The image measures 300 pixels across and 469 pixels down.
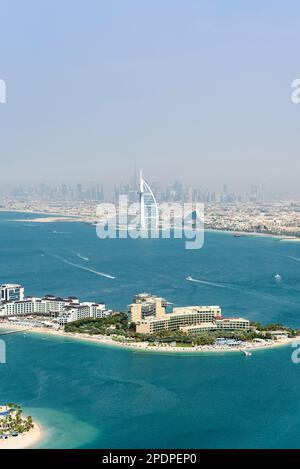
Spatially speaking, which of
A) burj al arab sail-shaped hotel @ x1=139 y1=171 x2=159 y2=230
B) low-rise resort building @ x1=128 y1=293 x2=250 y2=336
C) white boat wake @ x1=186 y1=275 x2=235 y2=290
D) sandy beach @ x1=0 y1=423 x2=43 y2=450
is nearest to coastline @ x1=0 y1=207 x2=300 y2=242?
burj al arab sail-shaped hotel @ x1=139 y1=171 x2=159 y2=230

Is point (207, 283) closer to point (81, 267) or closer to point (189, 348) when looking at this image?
point (81, 267)

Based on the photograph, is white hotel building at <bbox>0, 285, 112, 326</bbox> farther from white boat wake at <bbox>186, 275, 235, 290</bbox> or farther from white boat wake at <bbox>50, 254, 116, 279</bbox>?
white boat wake at <bbox>50, 254, 116, 279</bbox>

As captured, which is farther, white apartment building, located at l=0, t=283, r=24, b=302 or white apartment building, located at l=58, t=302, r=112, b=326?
white apartment building, located at l=0, t=283, r=24, b=302

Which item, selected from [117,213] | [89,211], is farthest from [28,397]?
[89,211]

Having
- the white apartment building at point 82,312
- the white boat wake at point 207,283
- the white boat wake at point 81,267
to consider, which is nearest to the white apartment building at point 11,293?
the white apartment building at point 82,312

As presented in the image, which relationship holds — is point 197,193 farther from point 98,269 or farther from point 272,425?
point 272,425

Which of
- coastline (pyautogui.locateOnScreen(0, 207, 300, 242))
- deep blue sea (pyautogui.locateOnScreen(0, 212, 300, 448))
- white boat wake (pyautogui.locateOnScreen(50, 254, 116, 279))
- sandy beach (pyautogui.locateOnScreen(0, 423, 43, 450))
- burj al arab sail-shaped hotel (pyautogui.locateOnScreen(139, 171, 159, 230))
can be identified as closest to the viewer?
sandy beach (pyautogui.locateOnScreen(0, 423, 43, 450))
